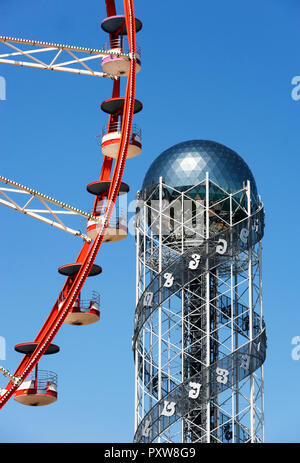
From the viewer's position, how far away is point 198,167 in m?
82.5

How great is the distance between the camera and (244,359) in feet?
260

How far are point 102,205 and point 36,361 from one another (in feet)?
25.7

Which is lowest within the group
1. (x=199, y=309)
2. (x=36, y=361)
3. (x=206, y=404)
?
(x=36, y=361)

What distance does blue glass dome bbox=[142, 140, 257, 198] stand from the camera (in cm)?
8238

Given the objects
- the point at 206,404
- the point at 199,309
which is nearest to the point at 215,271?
the point at 199,309

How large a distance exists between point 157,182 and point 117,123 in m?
20.0

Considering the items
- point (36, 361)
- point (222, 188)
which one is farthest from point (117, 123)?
point (222, 188)

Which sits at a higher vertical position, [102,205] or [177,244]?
[177,244]

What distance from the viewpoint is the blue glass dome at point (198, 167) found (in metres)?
82.4
